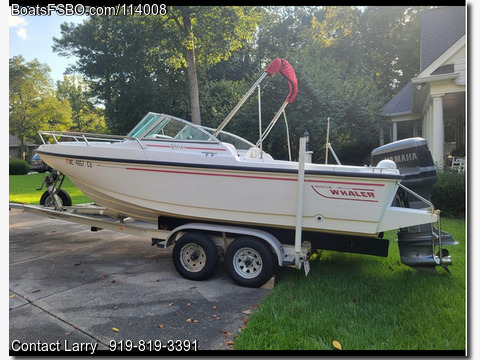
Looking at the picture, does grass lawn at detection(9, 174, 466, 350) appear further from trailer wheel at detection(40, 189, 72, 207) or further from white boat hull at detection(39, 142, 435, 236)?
trailer wheel at detection(40, 189, 72, 207)

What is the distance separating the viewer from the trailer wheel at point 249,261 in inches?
158

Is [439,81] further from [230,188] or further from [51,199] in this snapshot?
[51,199]

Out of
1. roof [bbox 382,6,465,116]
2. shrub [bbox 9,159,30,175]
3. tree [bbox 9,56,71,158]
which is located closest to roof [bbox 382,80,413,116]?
roof [bbox 382,6,465,116]

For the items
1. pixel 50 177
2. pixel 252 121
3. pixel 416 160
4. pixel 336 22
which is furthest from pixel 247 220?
pixel 336 22

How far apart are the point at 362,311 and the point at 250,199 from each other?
163 centimetres

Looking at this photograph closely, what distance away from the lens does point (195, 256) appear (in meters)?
4.40

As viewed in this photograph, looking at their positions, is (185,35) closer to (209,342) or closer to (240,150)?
(240,150)

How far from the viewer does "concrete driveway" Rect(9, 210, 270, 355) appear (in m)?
2.98

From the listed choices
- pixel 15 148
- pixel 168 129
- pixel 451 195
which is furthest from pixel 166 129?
pixel 15 148

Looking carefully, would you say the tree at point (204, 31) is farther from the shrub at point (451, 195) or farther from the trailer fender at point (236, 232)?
the trailer fender at point (236, 232)

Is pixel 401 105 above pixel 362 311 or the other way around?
above

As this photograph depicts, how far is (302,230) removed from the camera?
4.07 meters

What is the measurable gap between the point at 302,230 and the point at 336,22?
29506mm

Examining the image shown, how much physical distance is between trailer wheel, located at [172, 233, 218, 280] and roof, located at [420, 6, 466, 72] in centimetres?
1105
